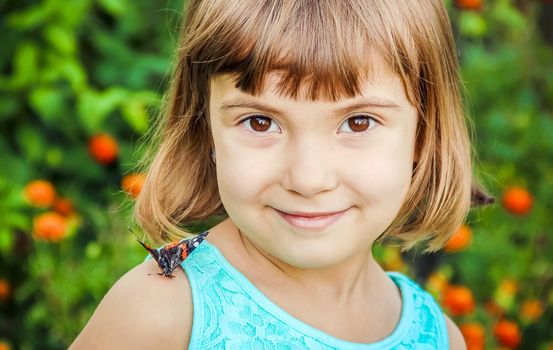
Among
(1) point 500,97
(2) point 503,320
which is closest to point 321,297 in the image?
(2) point 503,320

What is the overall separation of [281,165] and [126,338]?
0.44 m

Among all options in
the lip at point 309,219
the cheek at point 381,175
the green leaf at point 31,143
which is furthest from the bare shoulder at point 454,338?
the green leaf at point 31,143

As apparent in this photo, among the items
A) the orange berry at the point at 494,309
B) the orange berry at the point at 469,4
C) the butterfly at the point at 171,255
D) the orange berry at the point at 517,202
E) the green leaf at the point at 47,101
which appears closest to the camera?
the butterfly at the point at 171,255

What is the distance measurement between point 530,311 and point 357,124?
1.92 metres

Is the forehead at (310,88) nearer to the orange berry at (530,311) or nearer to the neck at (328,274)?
the neck at (328,274)

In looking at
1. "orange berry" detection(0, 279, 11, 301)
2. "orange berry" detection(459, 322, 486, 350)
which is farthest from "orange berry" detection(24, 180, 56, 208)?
"orange berry" detection(459, 322, 486, 350)

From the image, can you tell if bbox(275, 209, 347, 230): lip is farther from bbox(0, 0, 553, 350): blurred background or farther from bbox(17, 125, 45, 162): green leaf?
bbox(17, 125, 45, 162): green leaf

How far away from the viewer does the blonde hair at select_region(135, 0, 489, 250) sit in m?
1.87

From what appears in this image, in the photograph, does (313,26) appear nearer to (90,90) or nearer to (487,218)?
(90,90)

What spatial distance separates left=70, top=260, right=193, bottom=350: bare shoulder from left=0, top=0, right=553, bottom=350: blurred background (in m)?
1.26

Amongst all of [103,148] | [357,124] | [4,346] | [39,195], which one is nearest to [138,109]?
[103,148]

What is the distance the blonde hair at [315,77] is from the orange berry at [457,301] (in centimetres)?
81

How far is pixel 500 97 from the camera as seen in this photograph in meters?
4.77

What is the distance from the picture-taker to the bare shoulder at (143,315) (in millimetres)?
1953
